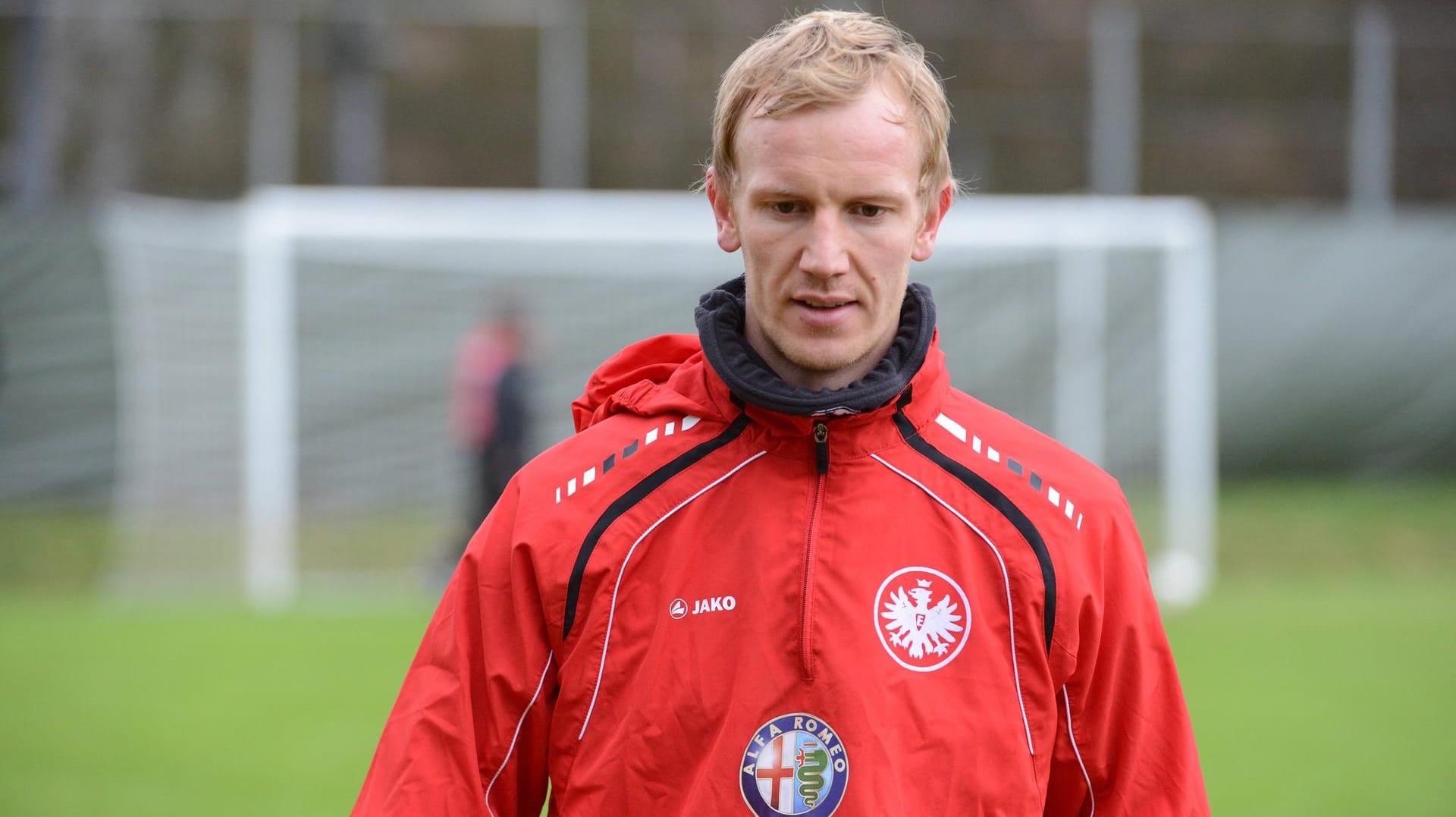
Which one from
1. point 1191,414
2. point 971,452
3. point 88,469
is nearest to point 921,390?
point 971,452

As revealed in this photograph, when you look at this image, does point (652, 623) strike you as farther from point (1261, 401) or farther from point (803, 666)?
point (1261, 401)

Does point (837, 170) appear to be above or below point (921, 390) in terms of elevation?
above

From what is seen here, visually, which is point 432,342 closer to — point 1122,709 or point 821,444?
point 821,444

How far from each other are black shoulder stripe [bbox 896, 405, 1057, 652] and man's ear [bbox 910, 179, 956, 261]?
0.20 meters

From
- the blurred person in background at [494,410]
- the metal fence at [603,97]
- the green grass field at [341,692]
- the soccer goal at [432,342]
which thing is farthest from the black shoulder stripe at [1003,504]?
the metal fence at [603,97]

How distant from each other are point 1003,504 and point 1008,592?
0.11 m

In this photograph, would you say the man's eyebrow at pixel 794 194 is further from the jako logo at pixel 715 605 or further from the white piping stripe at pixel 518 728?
the white piping stripe at pixel 518 728

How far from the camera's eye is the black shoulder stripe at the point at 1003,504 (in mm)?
1749

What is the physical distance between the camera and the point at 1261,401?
1316 centimetres

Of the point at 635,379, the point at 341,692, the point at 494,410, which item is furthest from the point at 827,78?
the point at 494,410

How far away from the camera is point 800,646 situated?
67.8 inches

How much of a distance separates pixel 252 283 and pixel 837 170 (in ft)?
28.1

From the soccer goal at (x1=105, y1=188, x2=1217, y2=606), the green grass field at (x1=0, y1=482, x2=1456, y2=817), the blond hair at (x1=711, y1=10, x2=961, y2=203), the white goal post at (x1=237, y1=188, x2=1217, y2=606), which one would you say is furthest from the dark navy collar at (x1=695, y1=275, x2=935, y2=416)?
the white goal post at (x1=237, y1=188, x2=1217, y2=606)

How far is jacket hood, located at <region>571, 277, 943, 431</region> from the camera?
1751 mm
